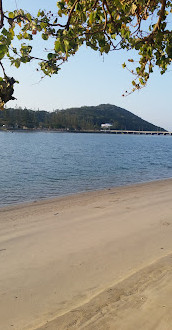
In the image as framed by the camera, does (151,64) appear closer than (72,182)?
Yes

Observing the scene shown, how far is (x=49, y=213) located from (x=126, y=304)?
24.8 feet

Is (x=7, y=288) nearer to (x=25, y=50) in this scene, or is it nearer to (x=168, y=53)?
(x=25, y=50)

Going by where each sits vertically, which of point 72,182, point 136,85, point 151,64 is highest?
point 151,64

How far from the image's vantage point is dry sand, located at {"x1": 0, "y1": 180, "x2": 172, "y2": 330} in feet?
14.7

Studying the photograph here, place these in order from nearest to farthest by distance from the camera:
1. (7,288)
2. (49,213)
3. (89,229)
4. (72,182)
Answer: (7,288)
(89,229)
(49,213)
(72,182)

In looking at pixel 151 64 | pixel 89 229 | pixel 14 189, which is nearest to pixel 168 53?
pixel 151 64

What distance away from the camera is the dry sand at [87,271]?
4488 millimetres

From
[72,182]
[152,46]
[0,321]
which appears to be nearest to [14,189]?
[72,182]

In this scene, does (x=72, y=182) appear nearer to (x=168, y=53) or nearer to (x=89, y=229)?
Answer: (x=89, y=229)

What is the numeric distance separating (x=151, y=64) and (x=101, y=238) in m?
5.02

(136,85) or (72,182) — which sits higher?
(136,85)

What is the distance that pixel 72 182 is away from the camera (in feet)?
75.2

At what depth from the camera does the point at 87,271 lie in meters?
6.27

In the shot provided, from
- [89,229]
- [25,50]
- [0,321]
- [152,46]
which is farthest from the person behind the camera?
[89,229]
